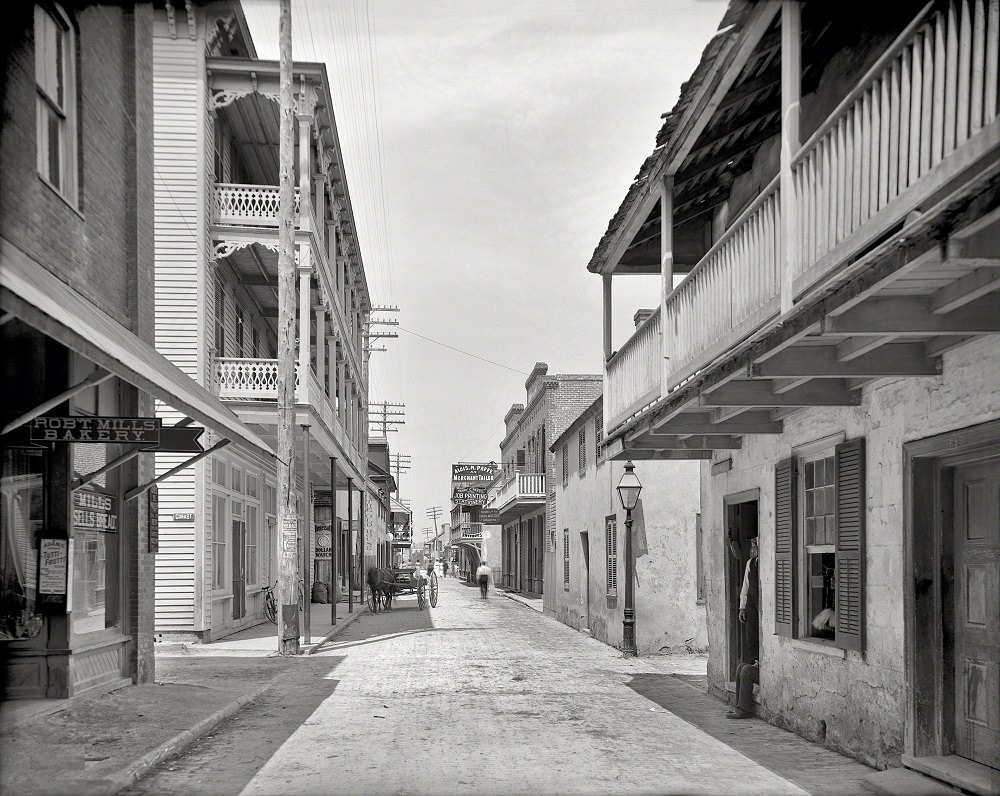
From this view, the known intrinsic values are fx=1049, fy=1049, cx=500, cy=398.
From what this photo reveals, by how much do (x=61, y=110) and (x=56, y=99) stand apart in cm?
12

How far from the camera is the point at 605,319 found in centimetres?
1384

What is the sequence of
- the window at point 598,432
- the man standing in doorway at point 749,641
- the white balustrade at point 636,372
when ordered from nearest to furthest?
the white balustrade at point 636,372 → the man standing in doorway at point 749,641 → the window at point 598,432

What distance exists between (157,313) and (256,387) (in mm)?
2262

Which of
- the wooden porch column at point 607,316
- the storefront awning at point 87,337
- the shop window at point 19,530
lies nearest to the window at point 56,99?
the storefront awning at point 87,337

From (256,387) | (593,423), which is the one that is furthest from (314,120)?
(593,423)

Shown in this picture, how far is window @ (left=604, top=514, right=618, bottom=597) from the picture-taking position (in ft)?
68.9

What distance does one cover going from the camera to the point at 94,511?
419 inches

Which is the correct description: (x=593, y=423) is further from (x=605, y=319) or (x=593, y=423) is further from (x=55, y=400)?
(x=55, y=400)

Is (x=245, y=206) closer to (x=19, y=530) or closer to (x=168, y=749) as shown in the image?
(x=19, y=530)

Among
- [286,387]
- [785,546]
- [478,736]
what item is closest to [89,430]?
[478,736]

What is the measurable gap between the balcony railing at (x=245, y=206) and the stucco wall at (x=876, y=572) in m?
12.4

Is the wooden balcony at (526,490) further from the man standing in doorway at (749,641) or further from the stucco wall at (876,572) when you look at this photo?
the stucco wall at (876,572)

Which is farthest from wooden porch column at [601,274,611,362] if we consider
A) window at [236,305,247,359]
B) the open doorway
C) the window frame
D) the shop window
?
window at [236,305,247,359]

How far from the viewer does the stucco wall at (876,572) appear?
716 centimetres
